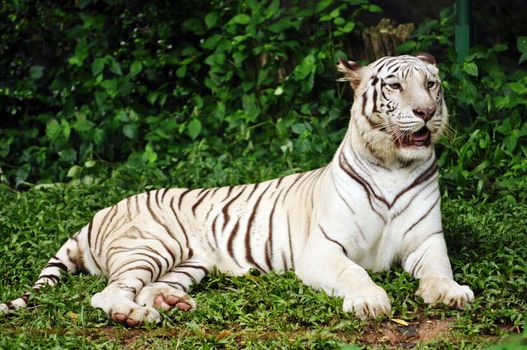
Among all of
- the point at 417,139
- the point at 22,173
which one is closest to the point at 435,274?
the point at 417,139

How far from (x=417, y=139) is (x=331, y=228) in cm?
61

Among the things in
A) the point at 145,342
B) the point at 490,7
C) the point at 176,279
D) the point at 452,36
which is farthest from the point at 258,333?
the point at 490,7

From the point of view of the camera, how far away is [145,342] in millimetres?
4215

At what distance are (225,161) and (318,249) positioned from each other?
2589mm

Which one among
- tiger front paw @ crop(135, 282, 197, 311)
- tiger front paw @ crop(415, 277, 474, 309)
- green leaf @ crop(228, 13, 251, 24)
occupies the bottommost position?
tiger front paw @ crop(415, 277, 474, 309)

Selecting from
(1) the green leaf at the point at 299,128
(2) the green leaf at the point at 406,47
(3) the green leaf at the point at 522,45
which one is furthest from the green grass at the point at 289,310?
(1) the green leaf at the point at 299,128

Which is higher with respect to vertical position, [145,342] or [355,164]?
[355,164]

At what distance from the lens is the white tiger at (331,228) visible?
4.70 m

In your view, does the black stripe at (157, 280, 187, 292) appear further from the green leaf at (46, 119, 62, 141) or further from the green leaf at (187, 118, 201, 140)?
the green leaf at (46, 119, 62, 141)

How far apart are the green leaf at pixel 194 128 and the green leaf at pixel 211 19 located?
80cm

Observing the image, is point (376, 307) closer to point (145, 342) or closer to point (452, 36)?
point (145, 342)

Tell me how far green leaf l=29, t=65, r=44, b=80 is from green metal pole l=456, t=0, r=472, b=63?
3554 mm

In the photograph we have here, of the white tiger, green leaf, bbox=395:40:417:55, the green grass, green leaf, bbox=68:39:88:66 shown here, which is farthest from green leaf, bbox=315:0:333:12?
the white tiger

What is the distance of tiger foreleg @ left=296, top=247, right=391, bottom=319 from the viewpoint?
4.36 m
